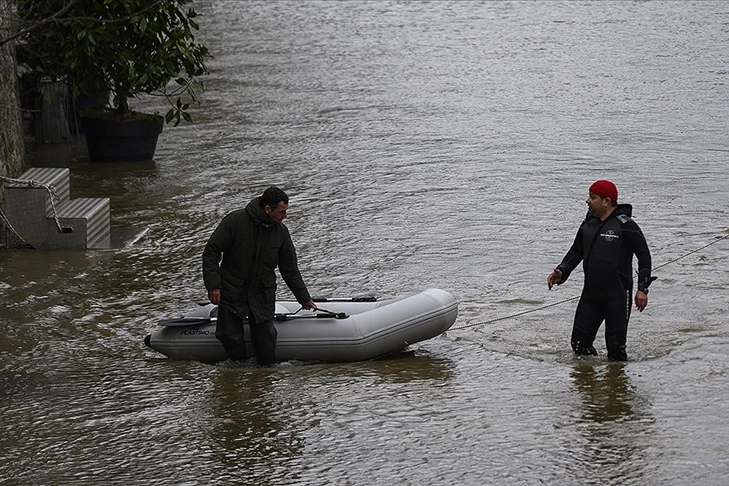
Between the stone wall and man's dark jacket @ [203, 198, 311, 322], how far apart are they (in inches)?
217

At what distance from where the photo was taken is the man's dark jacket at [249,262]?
1009cm

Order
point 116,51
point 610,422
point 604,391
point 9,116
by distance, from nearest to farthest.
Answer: point 610,422 → point 604,391 → point 9,116 → point 116,51

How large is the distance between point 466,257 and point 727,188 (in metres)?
4.56

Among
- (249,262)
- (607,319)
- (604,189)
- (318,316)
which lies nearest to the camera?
(604,189)

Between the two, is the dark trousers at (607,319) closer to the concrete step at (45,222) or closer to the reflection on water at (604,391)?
the reflection on water at (604,391)

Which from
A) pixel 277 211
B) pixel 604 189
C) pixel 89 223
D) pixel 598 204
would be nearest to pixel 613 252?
pixel 598 204

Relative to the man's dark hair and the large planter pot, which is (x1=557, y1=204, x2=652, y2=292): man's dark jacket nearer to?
the man's dark hair

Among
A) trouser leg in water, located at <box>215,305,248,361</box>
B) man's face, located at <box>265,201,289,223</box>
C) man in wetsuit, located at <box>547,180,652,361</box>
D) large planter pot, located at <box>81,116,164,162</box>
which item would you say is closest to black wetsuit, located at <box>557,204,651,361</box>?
man in wetsuit, located at <box>547,180,652,361</box>

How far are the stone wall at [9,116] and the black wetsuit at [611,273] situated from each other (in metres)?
7.68

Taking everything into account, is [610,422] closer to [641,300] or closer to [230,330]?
[641,300]

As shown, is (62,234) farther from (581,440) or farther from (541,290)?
(581,440)

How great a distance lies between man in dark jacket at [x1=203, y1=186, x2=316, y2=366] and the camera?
10094mm

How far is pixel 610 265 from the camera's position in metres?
9.88

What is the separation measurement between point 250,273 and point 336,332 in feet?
2.85
